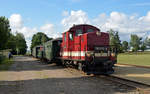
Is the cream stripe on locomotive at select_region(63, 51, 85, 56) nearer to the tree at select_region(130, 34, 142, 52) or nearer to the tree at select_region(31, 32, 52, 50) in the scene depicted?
the tree at select_region(31, 32, 52, 50)

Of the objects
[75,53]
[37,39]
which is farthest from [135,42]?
[75,53]

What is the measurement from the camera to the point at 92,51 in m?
13.8

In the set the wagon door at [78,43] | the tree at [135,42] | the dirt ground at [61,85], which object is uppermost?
the tree at [135,42]

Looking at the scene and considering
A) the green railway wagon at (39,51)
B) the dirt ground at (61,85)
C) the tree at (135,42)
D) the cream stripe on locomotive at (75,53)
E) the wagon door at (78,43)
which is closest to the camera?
the dirt ground at (61,85)

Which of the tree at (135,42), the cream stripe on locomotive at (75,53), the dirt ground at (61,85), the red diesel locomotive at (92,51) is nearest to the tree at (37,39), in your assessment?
the tree at (135,42)

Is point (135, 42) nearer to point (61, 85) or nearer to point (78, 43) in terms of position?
point (78, 43)

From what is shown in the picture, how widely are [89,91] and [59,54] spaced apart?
1346 centimetres

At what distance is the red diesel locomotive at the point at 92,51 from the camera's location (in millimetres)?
13492

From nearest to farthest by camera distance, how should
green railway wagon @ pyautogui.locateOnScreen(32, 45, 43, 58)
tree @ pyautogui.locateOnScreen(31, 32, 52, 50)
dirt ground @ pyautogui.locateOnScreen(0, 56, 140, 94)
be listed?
1. dirt ground @ pyautogui.locateOnScreen(0, 56, 140, 94)
2. green railway wagon @ pyautogui.locateOnScreen(32, 45, 43, 58)
3. tree @ pyautogui.locateOnScreen(31, 32, 52, 50)

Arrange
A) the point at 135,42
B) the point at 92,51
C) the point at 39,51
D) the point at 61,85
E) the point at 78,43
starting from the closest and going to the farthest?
the point at 61,85, the point at 92,51, the point at 78,43, the point at 39,51, the point at 135,42

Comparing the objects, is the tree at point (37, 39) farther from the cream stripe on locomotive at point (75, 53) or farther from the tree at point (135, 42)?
the cream stripe on locomotive at point (75, 53)

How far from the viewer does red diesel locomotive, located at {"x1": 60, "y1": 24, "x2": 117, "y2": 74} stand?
13492 millimetres

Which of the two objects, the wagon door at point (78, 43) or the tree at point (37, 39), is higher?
the tree at point (37, 39)

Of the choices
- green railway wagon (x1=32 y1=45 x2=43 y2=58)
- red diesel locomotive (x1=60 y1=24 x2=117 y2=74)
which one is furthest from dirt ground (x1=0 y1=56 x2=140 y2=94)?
green railway wagon (x1=32 y1=45 x2=43 y2=58)
